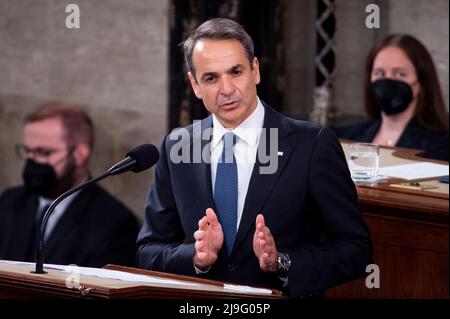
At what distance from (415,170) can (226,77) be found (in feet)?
5.96

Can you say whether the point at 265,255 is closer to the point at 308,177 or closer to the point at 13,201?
the point at 308,177

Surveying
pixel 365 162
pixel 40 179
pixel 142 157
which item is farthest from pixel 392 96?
pixel 142 157

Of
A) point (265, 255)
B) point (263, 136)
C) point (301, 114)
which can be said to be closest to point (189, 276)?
point (265, 255)

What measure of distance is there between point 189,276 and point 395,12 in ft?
13.4

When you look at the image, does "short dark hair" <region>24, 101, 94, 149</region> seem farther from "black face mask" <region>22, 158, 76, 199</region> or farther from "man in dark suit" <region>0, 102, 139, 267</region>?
"black face mask" <region>22, 158, 76, 199</region>

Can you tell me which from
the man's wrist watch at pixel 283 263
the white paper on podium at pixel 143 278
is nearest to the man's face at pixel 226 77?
the man's wrist watch at pixel 283 263

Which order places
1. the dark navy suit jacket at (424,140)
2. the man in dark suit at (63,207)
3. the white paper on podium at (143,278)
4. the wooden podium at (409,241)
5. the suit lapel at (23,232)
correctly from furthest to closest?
the dark navy suit jacket at (424,140) < the suit lapel at (23,232) < the man in dark suit at (63,207) < the wooden podium at (409,241) < the white paper on podium at (143,278)

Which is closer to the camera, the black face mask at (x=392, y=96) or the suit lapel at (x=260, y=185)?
the suit lapel at (x=260, y=185)

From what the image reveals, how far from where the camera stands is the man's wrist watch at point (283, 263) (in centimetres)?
329

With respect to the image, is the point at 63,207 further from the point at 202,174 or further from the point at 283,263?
the point at 283,263

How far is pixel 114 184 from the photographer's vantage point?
6.71 m

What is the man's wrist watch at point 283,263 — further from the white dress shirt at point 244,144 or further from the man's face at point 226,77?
the man's face at point 226,77

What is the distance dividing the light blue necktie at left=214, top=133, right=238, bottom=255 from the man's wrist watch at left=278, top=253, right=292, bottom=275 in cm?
19

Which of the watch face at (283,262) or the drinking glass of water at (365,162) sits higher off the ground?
the drinking glass of water at (365,162)
